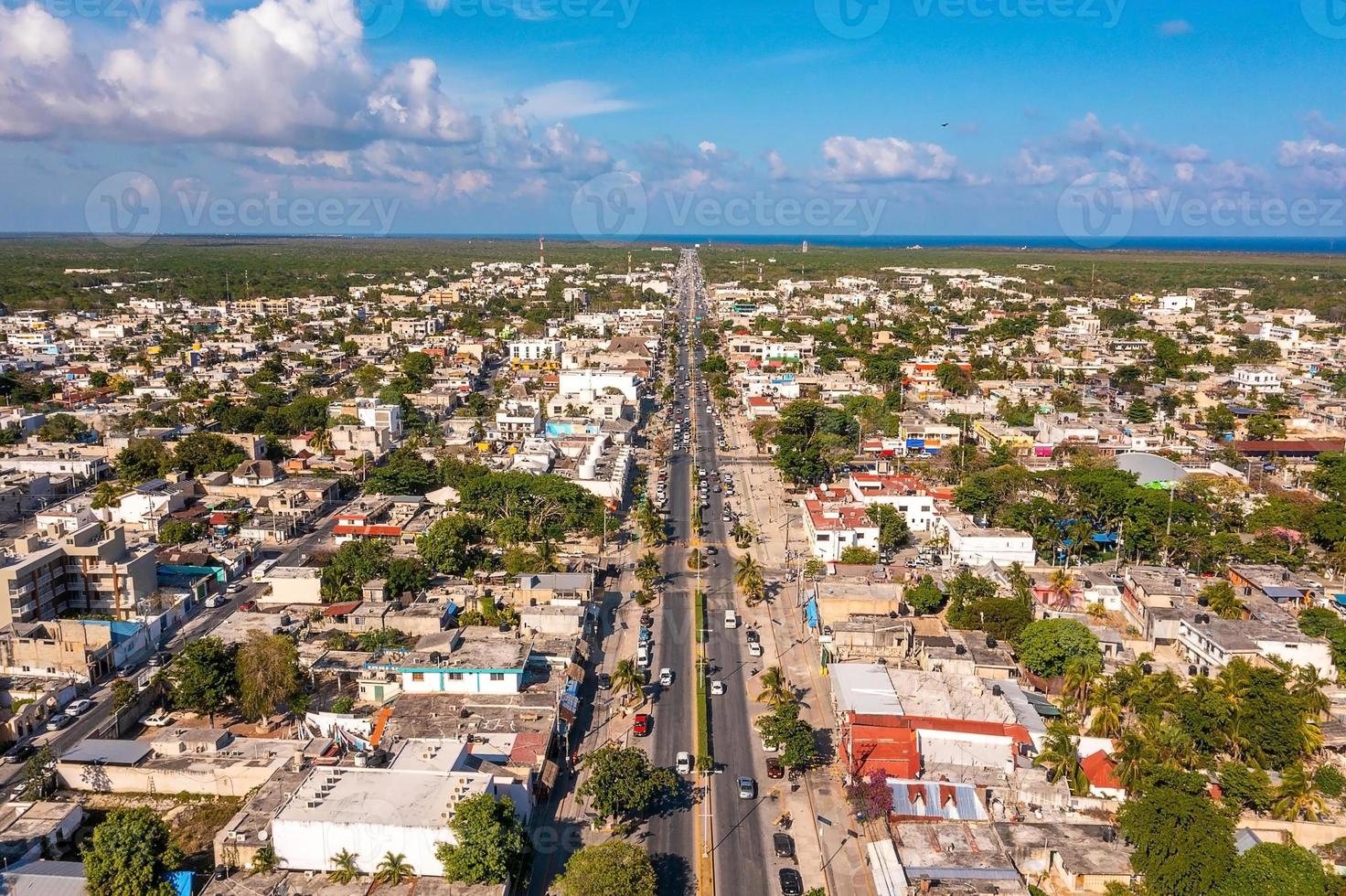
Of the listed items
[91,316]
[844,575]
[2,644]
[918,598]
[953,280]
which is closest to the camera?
[2,644]

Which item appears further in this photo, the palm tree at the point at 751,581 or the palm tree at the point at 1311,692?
the palm tree at the point at 751,581

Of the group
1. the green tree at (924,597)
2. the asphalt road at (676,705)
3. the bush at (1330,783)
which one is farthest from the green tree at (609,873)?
the green tree at (924,597)

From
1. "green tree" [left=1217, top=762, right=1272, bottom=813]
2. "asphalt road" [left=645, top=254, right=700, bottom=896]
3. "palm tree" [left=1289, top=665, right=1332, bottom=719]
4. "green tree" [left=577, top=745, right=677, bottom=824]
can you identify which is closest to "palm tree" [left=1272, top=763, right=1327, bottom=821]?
"green tree" [left=1217, top=762, right=1272, bottom=813]

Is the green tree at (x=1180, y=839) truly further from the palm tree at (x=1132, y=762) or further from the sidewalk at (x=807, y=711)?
the sidewalk at (x=807, y=711)

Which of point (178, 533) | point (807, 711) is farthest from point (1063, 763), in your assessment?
point (178, 533)

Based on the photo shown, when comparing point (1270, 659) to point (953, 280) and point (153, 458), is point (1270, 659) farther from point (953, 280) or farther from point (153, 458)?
point (953, 280)

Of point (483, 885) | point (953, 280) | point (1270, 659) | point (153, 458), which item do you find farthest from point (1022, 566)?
point (953, 280)
